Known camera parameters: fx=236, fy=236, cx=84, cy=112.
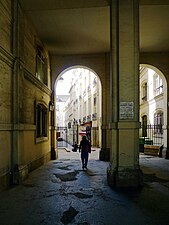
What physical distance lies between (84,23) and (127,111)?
15.6 ft

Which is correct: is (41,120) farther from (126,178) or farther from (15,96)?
(126,178)

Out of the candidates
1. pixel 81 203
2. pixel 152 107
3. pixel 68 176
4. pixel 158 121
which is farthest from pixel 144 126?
pixel 81 203

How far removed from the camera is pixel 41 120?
1195 centimetres

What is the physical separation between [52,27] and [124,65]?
4.56 meters

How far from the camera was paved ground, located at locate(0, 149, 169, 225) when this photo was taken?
4691 millimetres

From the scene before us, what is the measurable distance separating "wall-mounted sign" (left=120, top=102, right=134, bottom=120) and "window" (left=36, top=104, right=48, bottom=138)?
5132 mm

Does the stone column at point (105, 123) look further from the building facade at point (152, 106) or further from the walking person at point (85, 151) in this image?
the building facade at point (152, 106)

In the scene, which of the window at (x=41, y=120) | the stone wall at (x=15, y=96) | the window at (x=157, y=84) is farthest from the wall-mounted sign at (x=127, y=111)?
the window at (x=157, y=84)

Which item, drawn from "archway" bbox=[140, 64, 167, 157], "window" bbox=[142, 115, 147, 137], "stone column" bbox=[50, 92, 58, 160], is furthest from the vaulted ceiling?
"window" bbox=[142, 115, 147, 137]

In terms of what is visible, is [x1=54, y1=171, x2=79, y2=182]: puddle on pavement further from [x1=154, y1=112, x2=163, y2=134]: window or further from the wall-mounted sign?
[x1=154, y1=112, x2=163, y2=134]: window

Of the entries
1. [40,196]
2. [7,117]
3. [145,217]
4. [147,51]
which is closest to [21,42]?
[7,117]

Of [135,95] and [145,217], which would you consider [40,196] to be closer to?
[145,217]

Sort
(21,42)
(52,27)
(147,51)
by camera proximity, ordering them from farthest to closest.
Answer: (147,51) → (52,27) → (21,42)

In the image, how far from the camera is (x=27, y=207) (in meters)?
5.40
